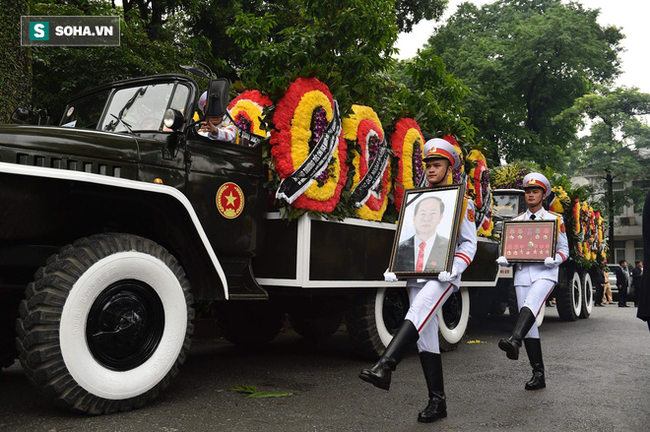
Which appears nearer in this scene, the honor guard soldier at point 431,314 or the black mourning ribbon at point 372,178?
the honor guard soldier at point 431,314

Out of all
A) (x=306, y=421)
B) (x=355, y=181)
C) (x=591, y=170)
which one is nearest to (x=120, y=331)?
(x=306, y=421)

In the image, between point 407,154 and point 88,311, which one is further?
point 407,154

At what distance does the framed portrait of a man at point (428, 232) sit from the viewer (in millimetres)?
4484

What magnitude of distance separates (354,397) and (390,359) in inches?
42.5

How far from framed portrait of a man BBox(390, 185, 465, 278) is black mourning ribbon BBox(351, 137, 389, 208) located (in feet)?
5.03

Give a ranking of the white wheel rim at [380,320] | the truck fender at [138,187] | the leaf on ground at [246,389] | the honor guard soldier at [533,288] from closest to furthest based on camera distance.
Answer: the truck fender at [138,187], the leaf on ground at [246,389], the honor guard soldier at [533,288], the white wheel rim at [380,320]

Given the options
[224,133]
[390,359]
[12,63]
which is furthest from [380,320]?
[12,63]

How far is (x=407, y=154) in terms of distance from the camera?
7.25 m

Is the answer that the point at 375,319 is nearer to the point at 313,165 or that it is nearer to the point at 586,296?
the point at 313,165

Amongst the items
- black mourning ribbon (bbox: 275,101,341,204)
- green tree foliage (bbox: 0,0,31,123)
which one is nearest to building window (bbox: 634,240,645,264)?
black mourning ribbon (bbox: 275,101,341,204)

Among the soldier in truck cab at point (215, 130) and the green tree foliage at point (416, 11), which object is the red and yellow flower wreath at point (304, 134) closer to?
the soldier in truck cab at point (215, 130)

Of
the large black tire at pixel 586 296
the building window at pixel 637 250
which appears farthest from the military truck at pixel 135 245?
the building window at pixel 637 250

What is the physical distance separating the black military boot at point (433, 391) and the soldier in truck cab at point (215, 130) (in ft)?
8.00

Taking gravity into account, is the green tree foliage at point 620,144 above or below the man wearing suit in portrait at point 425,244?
above
